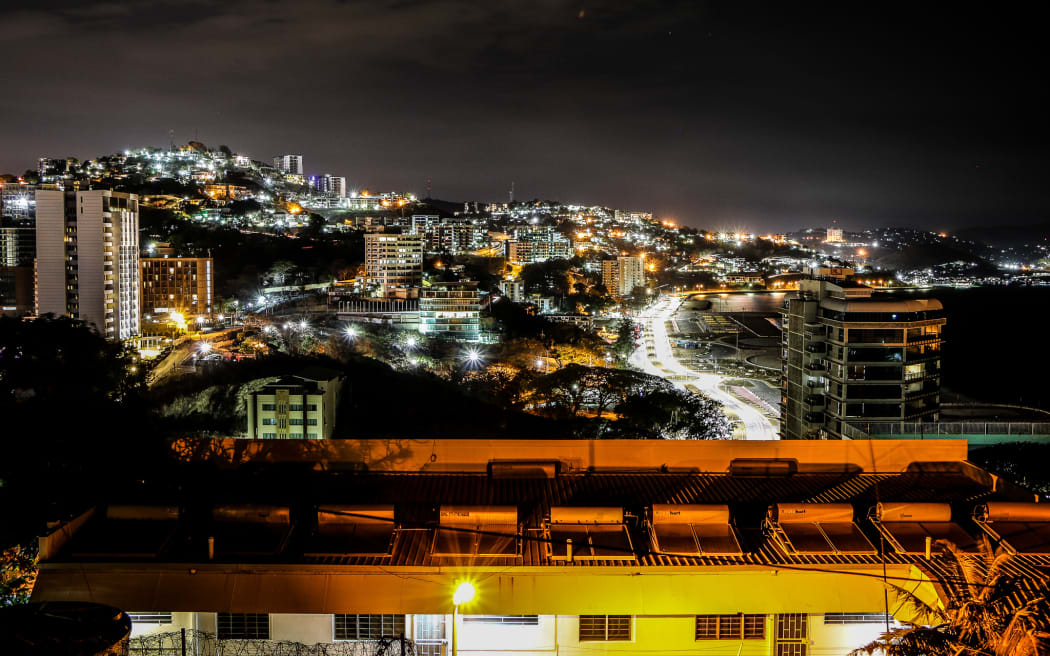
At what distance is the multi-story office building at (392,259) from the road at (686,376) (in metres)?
12.2

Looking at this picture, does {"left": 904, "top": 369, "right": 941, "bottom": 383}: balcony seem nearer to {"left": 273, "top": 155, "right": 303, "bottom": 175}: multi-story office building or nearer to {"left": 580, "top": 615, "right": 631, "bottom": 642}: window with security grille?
{"left": 580, "top": 615, "right": 631, "bottom": 642}: window with security grille

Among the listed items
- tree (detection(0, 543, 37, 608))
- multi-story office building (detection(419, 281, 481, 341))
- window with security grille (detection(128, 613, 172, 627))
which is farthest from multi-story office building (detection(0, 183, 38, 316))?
window with security grille (detection(128, 613, 172, 627))

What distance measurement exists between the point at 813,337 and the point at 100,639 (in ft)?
45.3

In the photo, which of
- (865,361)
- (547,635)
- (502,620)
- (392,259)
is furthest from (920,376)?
(392,259)

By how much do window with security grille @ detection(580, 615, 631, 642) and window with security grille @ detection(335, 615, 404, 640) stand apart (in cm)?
91

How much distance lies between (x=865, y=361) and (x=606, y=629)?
11.8 m

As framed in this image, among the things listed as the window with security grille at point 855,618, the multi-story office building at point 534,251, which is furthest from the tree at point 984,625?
the multi-story office building at point 534,251

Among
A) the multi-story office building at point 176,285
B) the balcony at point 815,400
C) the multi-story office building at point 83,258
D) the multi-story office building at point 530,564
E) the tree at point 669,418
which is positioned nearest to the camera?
the multi-story office building at point 530,564

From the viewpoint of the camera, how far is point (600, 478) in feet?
16.3

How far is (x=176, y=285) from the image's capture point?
3123 centimetres

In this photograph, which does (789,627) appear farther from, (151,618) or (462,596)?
(151,618)

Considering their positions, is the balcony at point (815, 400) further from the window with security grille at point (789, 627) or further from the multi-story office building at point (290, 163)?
the multi-story office building at point (290, 163)

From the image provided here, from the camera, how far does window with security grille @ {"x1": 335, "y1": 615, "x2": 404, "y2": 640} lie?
373 cm

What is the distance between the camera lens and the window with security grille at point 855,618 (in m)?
3.77
